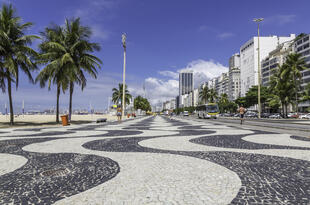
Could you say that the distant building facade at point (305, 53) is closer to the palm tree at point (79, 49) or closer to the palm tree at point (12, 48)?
the palm tree at point (79, 49)

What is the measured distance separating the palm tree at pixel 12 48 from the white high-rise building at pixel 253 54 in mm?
111837

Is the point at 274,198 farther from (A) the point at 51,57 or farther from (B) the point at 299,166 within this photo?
(A) the point at 51,57

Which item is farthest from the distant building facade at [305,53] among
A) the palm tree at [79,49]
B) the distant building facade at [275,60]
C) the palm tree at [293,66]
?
the palm tree at [79,49]

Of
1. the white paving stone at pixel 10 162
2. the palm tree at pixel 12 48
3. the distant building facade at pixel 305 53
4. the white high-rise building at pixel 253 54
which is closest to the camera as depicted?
the white paving stone at pixel 10 162

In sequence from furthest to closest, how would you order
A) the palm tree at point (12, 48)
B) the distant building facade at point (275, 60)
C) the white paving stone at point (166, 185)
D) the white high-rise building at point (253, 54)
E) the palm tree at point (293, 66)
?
the white high-rise building at point (253, 54)
the distant building facade at point (275, 60)
the palm tree at point (293, 66)
the palm tree at point (12, 48)
the white paving stone at point (166, 185)

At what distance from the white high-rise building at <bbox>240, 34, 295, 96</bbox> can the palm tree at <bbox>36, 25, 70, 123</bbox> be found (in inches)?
4261

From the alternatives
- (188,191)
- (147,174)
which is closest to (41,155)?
(147,174)

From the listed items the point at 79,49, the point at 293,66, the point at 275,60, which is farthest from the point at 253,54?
the point at 79,49

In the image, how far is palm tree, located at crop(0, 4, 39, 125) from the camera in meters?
18.7

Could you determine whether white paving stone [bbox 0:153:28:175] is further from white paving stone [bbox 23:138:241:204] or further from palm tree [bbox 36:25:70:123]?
palm tree [bbox 36:25:70:123]

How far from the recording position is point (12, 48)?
1930 cm

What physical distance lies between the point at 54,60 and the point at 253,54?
397ft

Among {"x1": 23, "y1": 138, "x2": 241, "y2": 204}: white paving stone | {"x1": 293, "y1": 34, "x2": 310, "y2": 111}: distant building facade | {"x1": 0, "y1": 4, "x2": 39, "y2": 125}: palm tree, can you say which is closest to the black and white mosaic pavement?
{"x1": 23, "y1": 138, "x2": 241, "y2": 204}: white paving stone

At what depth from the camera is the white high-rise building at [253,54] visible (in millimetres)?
117500
